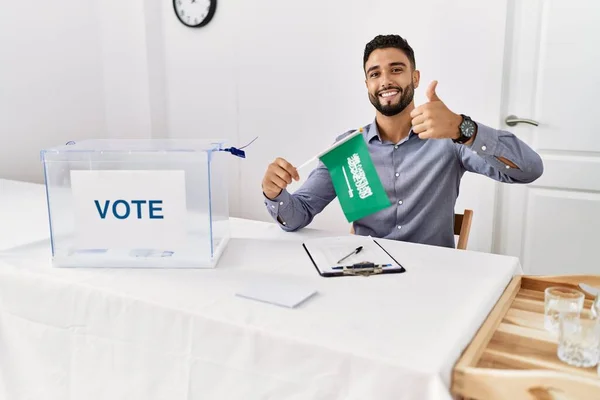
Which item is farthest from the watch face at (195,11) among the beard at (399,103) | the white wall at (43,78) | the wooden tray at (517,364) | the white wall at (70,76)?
the wooden tray at (517,364)

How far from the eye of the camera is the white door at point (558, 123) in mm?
2275

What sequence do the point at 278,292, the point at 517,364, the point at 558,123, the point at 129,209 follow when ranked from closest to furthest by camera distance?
the point at 517,364
the point at 278,292
the point at 129,209
the point at 558,123

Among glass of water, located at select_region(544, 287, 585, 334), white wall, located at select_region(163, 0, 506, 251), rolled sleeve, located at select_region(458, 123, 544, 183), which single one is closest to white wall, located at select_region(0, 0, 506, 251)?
white wall, located at select_region(163, 0, 506, 251)

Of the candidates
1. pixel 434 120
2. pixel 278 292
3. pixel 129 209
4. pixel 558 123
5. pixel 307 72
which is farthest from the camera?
pixel 307 72

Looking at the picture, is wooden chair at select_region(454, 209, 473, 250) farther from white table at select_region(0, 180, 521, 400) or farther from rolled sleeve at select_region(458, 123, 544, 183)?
white table at select_region(0, 180, 521, 400)

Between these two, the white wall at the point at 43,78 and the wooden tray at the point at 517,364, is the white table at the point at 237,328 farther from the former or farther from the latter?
the white wall at the point at 43,78

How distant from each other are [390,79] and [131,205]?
90 centimetres

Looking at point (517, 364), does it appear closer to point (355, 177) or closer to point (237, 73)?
point (355, 177)

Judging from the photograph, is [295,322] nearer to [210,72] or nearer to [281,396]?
[281,396]

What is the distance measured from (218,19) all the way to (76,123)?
96 centimetres

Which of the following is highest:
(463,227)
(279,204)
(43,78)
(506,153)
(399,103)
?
(43,78)

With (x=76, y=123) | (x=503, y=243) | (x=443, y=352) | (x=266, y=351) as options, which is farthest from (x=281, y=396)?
(x=76, y=123)

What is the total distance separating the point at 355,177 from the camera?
1.34 metres

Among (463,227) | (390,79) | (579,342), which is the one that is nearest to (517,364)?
(579,342)
